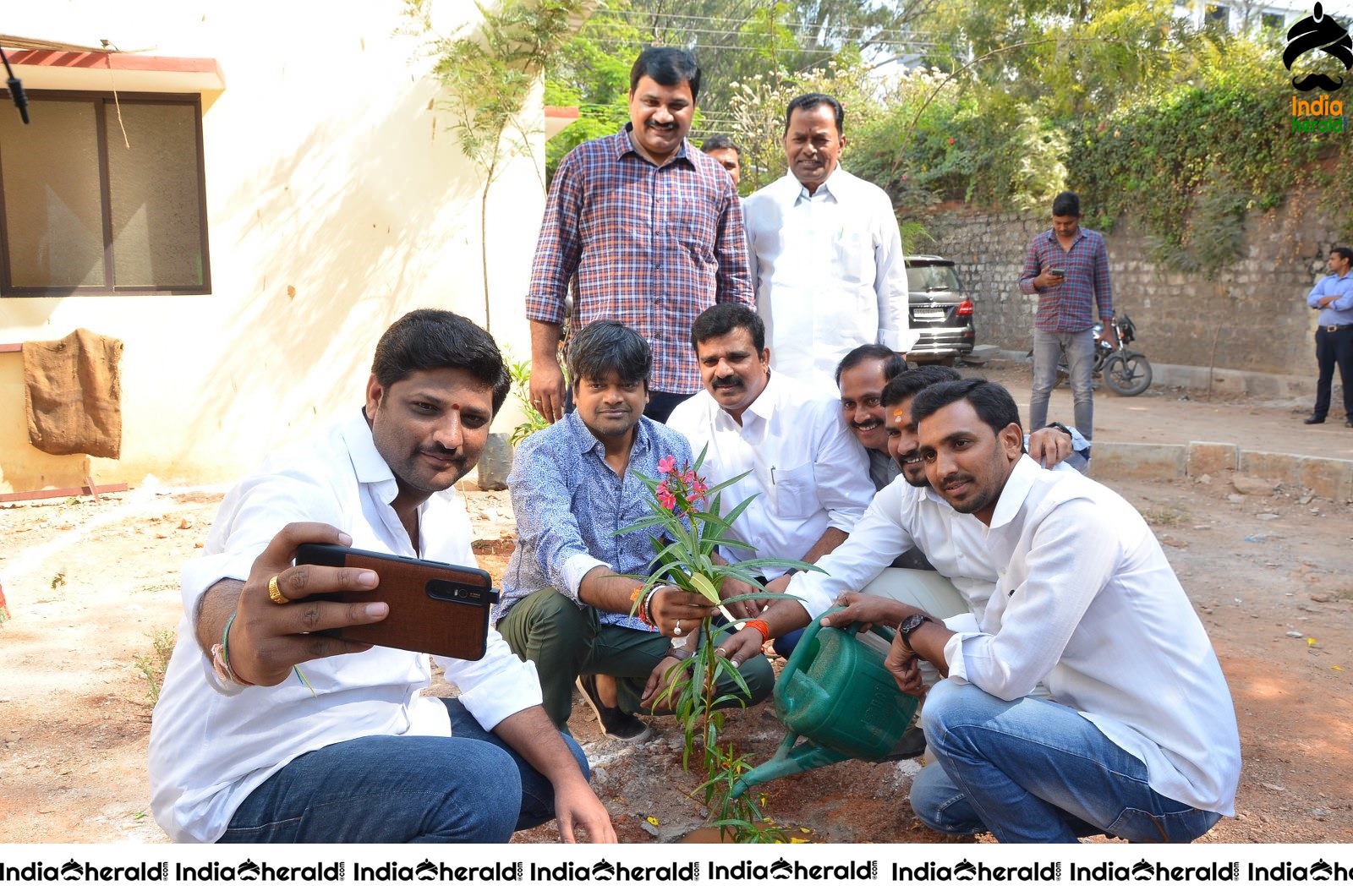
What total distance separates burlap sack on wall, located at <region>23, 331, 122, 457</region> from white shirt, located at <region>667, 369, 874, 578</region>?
535 cm

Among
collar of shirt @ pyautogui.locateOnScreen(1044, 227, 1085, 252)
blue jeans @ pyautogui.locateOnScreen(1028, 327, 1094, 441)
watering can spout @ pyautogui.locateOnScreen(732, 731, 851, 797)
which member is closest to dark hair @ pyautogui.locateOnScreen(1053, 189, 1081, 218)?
collar of shirt @ pyautogui.locateOnScreen(1044, 227, 1085, 252)

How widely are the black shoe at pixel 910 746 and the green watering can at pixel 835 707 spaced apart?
21 centimetres

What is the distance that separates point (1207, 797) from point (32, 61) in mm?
7656

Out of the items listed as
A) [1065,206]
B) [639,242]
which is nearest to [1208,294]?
[1065,206]

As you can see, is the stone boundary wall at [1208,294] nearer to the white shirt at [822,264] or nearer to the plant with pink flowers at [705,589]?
the white shirt at [822,264]

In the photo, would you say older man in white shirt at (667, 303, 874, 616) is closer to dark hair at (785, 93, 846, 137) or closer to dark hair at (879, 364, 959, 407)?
dark hair at (879, 364, 959, 407)

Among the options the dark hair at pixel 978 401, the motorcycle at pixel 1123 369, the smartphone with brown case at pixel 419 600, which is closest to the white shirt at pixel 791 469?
the dark hair at pixel 978 401

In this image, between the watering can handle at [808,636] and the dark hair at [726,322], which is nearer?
the watering can handle at [808,636]

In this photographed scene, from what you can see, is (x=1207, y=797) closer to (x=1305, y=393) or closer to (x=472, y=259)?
(x=472, y=259)

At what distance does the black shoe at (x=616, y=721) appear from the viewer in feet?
11.8

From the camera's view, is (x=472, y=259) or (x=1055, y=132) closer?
(x=472, y=259)

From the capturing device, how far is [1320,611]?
17.3ft

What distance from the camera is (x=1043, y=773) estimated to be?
94.4 inches

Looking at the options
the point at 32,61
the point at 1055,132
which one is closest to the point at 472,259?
the point at 32,61
